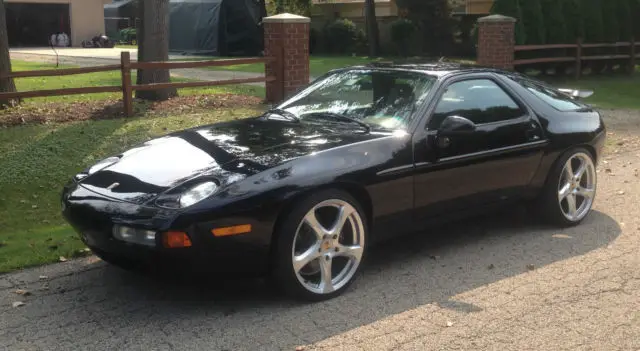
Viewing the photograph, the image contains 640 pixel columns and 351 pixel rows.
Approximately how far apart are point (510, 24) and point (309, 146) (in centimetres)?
1334

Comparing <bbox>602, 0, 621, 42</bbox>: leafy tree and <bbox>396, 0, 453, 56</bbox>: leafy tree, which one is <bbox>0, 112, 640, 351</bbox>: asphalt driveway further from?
<bbox>396, 0, 453, 56</bbox>: leafy tree

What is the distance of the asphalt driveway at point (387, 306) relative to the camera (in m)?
3.93

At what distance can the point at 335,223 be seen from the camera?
14.9ft

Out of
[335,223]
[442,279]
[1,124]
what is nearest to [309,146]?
[335,223]

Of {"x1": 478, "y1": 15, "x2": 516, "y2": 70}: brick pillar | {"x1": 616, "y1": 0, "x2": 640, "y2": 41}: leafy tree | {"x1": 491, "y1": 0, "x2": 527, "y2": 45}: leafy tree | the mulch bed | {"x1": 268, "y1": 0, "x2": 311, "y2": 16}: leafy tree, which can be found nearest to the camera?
the mulch bed

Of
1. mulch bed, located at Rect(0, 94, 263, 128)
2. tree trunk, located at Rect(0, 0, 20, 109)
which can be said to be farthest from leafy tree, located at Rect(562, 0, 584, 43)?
tree trunk, located at Rect(0, 0, 20, 109)

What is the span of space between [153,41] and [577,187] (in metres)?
8.31

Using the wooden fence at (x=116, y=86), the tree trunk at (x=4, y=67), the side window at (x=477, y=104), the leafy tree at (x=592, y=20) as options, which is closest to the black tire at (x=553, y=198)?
the side window at (x=477, y=104)

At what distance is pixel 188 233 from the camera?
396 centimetres

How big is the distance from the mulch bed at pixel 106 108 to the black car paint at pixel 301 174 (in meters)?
5.45

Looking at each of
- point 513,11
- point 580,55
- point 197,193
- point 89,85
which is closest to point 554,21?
point 580,55

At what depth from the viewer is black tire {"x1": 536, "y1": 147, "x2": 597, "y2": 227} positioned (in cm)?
601

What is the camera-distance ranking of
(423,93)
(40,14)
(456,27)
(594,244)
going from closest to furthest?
(423,93) < (594,244) < (456,27) < (40,14)

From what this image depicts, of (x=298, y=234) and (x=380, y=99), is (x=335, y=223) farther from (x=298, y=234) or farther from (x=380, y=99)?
(x=380, y=99)
